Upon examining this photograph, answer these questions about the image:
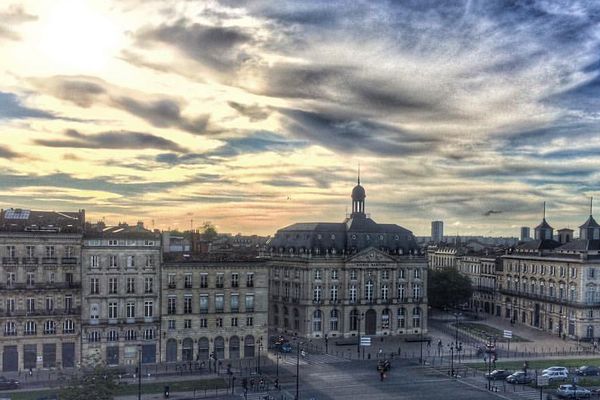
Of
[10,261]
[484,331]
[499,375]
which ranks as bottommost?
[484,331]

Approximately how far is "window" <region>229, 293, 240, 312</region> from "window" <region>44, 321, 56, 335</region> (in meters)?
25.0

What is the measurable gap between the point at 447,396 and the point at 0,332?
192 feet

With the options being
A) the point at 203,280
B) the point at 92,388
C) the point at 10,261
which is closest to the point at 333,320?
the point at 203,280

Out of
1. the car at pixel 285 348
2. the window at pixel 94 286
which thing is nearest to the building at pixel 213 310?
the car at pixel 285 348

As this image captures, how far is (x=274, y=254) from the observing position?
135m

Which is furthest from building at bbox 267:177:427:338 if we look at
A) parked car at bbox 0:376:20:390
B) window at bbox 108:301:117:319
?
parked car at bbox 0:376:20:390

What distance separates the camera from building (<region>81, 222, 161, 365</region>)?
92312 millimetres

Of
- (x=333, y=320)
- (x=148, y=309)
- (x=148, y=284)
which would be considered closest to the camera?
(x=148, y=309)

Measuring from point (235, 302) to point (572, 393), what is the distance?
47767 millimetres

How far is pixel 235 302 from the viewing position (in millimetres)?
99438

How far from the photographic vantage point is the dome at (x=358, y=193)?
140 meters

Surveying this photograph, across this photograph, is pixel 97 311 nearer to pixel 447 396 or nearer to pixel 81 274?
pixel 81 274

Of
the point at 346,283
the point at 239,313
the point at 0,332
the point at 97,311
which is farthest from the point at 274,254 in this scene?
the point at 0,332

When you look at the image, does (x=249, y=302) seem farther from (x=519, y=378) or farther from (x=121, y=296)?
(x=519, y=378)
